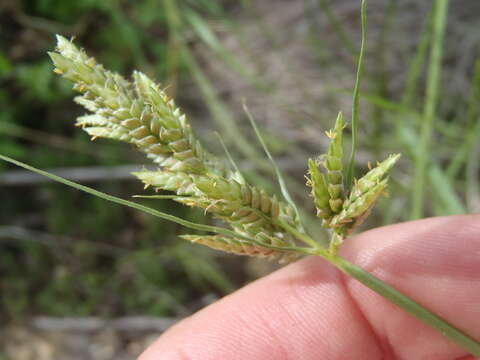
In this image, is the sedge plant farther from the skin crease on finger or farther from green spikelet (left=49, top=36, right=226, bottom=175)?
the skin crease on finger

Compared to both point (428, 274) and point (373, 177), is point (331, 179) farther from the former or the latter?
point (428, 274)

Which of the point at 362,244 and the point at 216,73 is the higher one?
the point at 216,73

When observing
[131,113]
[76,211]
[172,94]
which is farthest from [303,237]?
[76,211]

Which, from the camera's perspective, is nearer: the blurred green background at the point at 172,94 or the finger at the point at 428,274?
the finger at the point at 428,274

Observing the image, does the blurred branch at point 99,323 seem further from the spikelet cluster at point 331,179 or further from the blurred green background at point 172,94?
the spikelet cluster at point 331,179

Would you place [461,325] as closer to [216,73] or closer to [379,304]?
[379,304]

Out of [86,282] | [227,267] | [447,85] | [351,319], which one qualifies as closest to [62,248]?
[86,282]

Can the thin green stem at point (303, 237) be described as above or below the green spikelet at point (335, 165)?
below

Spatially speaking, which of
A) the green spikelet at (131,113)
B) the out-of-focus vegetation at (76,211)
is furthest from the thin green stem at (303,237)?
the out-of-focus vegetation at (76,211)
